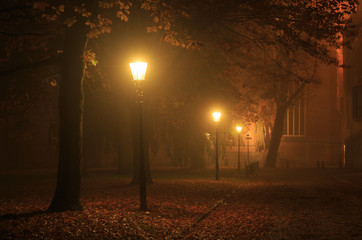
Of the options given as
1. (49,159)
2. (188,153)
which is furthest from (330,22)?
(49,159)

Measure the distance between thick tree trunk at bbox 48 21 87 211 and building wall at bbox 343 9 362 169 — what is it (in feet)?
96.2

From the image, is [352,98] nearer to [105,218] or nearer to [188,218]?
[188,218]

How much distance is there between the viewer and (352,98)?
41719mm

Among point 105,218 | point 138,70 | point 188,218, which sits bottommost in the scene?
point 188,218

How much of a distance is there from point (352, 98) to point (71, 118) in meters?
34.7

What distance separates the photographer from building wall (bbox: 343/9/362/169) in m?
40.7

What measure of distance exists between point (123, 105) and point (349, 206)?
16608 mm

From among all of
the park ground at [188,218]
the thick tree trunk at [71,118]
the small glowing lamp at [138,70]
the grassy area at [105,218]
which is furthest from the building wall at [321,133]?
the thick tree trunk at [71,118]

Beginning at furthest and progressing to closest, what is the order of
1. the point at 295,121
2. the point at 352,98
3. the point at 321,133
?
the point at 295,121
the point at 321,133
the point at 352,98

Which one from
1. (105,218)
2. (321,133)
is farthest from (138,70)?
(321,133)

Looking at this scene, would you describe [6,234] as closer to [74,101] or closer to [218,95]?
[74,101]

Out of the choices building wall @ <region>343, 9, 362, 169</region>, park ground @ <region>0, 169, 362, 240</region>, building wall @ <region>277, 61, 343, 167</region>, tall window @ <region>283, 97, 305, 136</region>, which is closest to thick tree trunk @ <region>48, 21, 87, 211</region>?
park ground @ <region>0, 169, 362, 240</region>

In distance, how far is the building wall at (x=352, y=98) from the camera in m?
40.7

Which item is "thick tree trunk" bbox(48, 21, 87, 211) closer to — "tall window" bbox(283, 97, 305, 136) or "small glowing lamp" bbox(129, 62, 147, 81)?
"small glowing lamp" bbox(129, 62, 147, 81)
